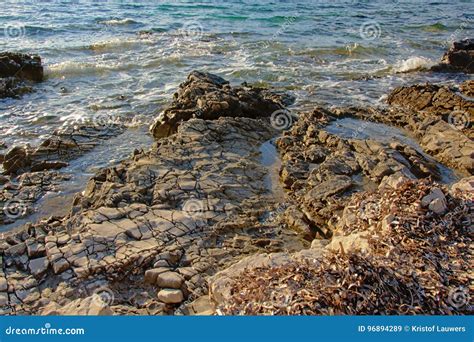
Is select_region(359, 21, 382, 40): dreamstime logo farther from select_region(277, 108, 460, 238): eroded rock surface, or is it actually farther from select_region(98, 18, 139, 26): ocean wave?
select_region(277, 108, 460, 238): eroded rock surface

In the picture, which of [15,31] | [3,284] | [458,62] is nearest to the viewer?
[3,284]

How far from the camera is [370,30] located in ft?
68.7

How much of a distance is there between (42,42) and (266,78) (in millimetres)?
9764

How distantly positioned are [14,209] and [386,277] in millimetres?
5775

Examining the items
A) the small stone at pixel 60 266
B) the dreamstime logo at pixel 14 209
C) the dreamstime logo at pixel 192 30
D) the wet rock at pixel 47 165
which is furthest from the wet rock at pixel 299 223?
the dreamstime logo at pixel 192 30

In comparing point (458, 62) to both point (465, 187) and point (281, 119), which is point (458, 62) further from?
point (465, 187)

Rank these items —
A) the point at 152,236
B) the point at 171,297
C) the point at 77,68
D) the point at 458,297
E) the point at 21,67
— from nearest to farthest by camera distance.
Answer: the point at 458,297 → the point at 171,297 → the point at 152,236 → the point at 21,67 → the point at 77,68

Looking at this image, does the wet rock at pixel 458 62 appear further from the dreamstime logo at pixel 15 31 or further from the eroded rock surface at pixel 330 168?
the dreamstime logo at pixel 15 31

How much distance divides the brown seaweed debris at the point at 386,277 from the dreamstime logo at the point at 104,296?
57.8 inches

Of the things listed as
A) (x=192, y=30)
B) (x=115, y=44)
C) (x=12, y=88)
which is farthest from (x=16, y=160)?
(x=192, y=30)

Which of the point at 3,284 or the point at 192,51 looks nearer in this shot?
the point at 3,284

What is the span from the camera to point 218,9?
25.8 m

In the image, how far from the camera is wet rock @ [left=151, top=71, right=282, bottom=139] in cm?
962

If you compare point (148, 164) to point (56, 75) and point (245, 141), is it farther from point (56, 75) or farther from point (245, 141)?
point (56, 75)
